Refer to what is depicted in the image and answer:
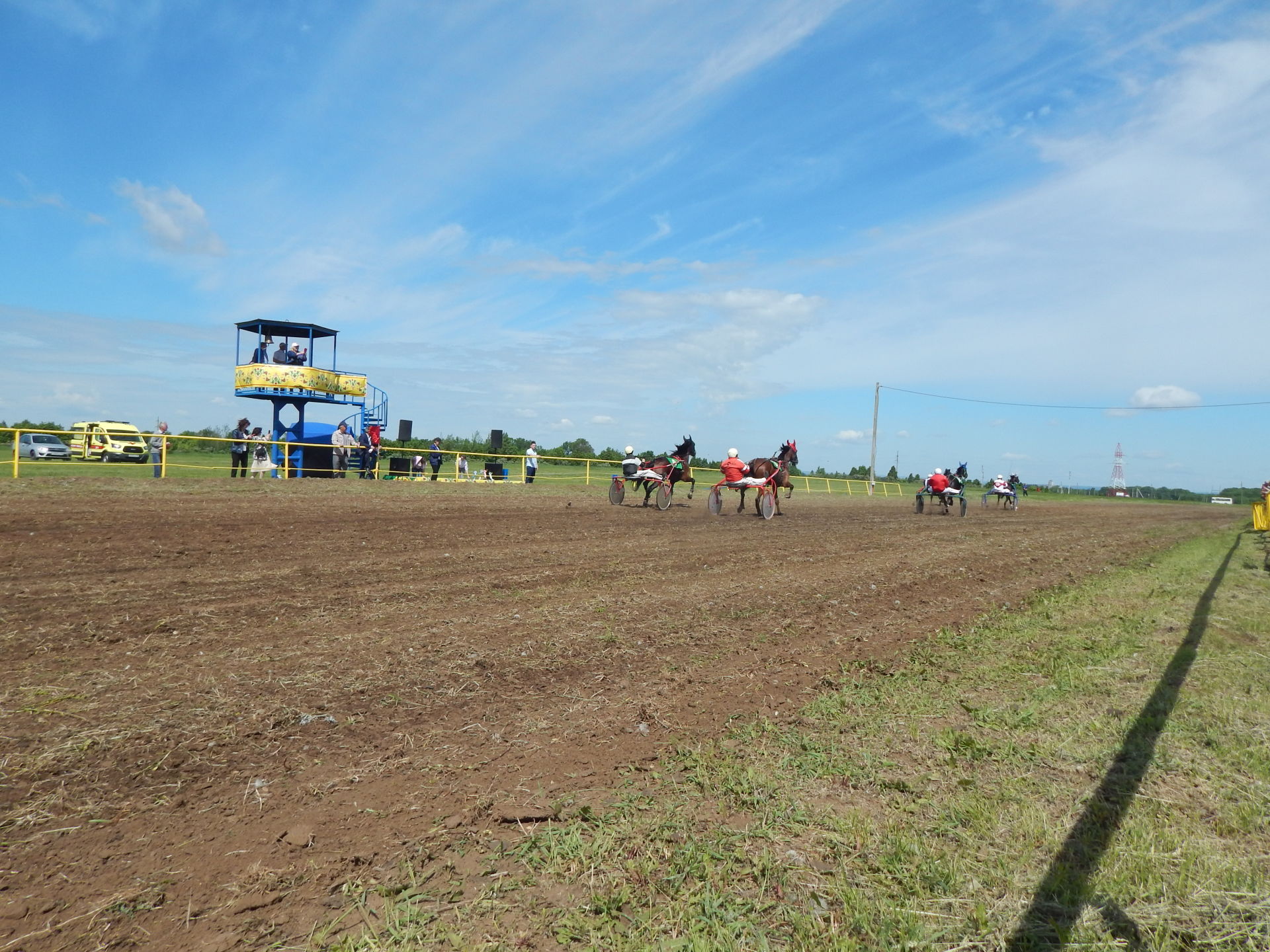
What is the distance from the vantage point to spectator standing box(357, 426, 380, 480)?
85.2 ft

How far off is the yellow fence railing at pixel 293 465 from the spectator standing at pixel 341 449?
45mm

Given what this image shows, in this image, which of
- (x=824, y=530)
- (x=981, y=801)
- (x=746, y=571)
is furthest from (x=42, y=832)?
(x=824, y=530)

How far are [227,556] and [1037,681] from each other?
8.51 meters

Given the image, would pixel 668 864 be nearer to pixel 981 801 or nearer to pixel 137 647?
pixel 981 801

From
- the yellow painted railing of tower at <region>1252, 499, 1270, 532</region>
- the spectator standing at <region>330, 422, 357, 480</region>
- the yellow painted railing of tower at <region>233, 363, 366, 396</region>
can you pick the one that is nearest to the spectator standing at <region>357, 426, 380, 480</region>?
the spectator standing at <region>330, 422, 357, 480</region>

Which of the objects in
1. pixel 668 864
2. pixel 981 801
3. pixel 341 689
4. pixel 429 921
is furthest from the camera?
pixel 341 689

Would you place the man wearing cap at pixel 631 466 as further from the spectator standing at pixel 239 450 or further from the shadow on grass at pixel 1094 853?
the shadow on grass at pixel 1094 853

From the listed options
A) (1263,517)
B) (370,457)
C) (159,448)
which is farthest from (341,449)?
(1263,517)

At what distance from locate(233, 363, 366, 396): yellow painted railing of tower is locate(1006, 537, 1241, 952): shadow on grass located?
99.6 ft

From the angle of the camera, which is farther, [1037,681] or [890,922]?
[1037,681]

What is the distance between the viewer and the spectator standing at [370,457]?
26.0 m

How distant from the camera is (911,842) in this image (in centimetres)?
307

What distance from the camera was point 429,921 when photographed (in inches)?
99.8

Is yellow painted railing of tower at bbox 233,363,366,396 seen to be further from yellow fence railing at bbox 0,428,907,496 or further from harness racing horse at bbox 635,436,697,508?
harness racing horse at bbox 635,436,697,508
